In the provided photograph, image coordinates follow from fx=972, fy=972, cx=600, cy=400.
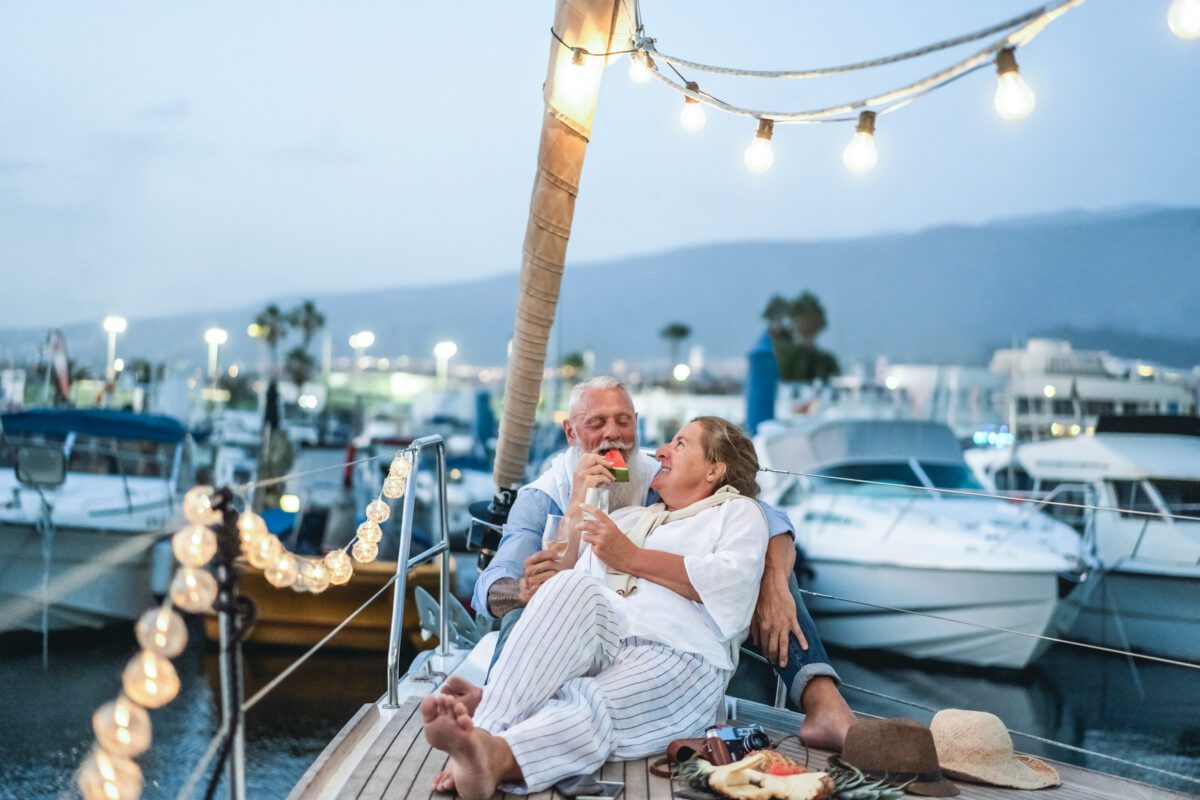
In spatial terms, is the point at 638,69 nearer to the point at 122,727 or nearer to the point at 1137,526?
the point at 122,727

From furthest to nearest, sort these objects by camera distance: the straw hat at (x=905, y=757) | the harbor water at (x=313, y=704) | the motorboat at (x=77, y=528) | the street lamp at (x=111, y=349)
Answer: the street lamp at (x=111, y=349), the motorboat at (x=77, y=528), the harbor water at (x=313, y=704), the straw hat at (x=905, y=757)

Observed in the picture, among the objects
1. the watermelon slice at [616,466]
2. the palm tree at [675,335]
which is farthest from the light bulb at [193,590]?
the palm tree at [675,335]

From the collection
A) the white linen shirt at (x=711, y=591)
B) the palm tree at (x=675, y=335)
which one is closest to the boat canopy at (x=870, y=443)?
the white linen shirt at (x=711, y=591)

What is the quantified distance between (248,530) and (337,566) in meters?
0.72

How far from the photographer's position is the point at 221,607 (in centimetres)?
153

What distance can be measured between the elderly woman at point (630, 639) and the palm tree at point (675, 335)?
49962 mm

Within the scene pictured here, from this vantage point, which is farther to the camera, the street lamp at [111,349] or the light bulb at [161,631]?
the street lamp at [111,349]

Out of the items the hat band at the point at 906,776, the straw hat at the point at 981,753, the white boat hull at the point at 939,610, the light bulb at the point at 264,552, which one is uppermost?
the light bulb at the point at 264,552

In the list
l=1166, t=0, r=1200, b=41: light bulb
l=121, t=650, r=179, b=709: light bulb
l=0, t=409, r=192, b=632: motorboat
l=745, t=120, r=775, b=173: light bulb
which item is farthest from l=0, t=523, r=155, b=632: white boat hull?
l=1166, t=0, r=1200, b=41: light bulb

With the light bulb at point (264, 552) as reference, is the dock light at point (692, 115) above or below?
above

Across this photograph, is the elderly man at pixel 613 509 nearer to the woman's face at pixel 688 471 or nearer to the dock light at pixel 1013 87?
the woman's face at pixel 688 471

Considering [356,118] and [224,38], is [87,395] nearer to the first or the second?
[224,38]

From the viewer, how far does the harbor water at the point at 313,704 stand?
7504mm

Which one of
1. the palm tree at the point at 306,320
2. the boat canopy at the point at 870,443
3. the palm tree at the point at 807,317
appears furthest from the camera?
the palm tree at the point at 306,320
